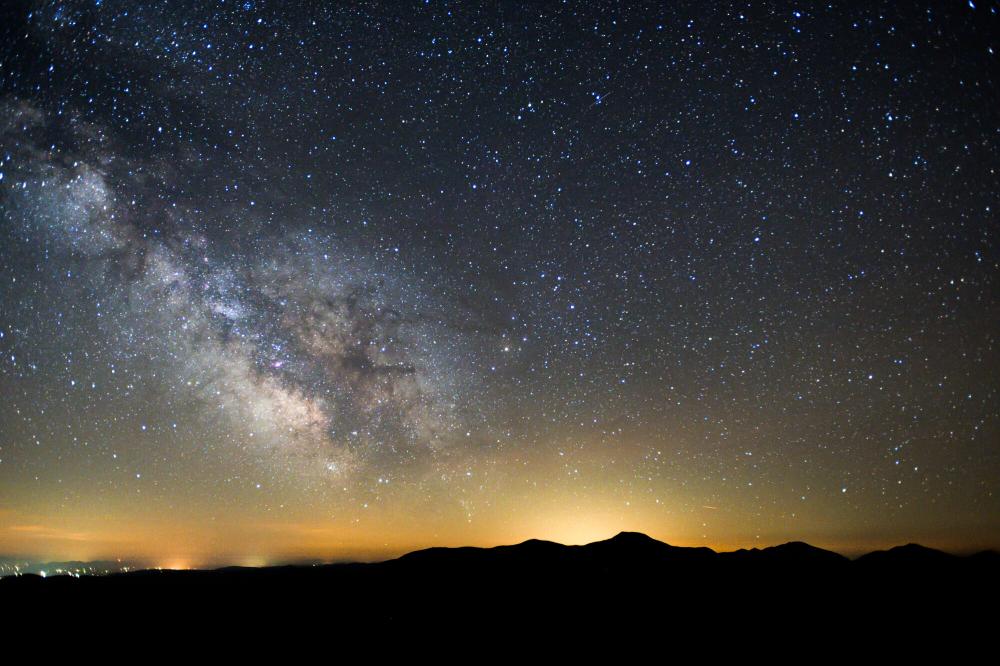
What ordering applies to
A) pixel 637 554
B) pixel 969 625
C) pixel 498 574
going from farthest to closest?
pixel 637 554 → pixel 498 574 → pixel 969 625

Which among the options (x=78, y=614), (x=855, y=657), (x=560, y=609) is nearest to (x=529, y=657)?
(x=560, y=609)

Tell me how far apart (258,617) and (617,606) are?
8.77 meters

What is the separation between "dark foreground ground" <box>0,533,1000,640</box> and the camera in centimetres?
1178

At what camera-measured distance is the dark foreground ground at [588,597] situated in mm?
11781

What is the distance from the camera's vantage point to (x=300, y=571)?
18.5m

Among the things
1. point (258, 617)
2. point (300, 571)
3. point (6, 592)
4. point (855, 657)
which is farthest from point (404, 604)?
point (6, 592)

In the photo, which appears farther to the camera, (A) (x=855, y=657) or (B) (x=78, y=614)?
(B) (x=78, y=614)

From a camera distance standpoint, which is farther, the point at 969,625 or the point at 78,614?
the point at 78,614

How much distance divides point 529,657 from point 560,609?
11.0ft

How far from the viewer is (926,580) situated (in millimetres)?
15359

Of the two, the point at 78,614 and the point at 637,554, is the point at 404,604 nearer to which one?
the point at 78,614

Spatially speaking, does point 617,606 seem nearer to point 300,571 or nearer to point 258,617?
point 258,617

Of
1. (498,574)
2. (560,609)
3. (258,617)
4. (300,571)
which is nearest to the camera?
(258,617)

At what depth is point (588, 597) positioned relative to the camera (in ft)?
46.4
